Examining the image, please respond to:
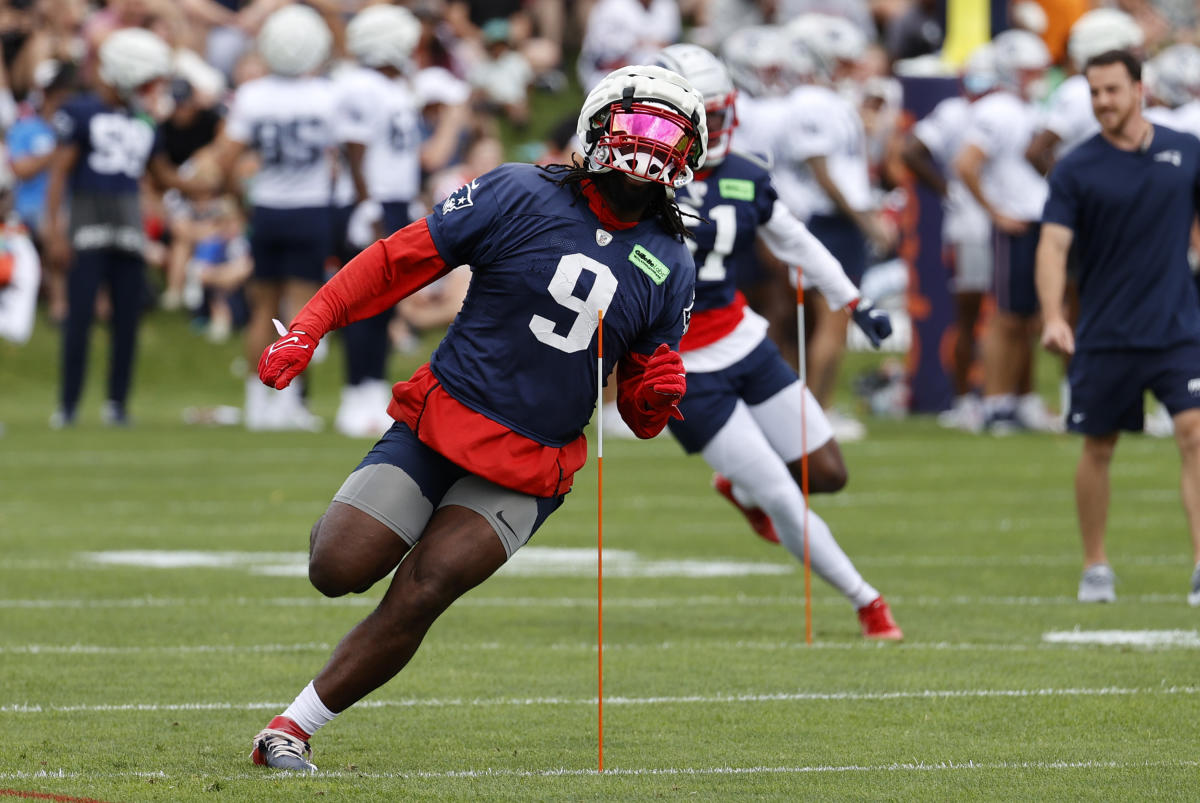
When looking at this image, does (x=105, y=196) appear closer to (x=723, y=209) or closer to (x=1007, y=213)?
(x=1007, y=213)

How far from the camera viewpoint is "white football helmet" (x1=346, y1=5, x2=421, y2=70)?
17.8 m

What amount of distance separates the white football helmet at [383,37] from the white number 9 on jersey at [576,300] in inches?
460

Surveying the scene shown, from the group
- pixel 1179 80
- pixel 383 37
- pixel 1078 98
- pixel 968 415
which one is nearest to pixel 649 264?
pixel 1078 98

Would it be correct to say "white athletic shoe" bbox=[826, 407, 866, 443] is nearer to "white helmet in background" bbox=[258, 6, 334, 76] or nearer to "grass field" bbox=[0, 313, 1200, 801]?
"grass field" bbox=[0, 313, 1200, 801]

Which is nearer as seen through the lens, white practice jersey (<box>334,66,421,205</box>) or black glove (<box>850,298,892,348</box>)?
black glove (<box>850,298,892,348</box>)

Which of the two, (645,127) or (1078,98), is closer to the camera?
(645,127)

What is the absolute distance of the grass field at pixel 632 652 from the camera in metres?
6.30

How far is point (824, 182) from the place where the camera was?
17.0 m

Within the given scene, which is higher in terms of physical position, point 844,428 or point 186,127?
point 186,127

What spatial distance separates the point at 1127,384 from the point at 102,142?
10131mm

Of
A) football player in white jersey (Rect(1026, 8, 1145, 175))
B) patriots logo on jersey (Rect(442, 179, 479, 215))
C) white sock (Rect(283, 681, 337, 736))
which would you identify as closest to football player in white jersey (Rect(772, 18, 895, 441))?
football player in white jersey (Rect(1026, 8, 1145, 175))

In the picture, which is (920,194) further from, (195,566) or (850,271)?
(195,566)

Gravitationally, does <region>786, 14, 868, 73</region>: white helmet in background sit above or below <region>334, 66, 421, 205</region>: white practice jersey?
above

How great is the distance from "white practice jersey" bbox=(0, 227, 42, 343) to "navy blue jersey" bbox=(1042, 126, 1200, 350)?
35.4 ft
